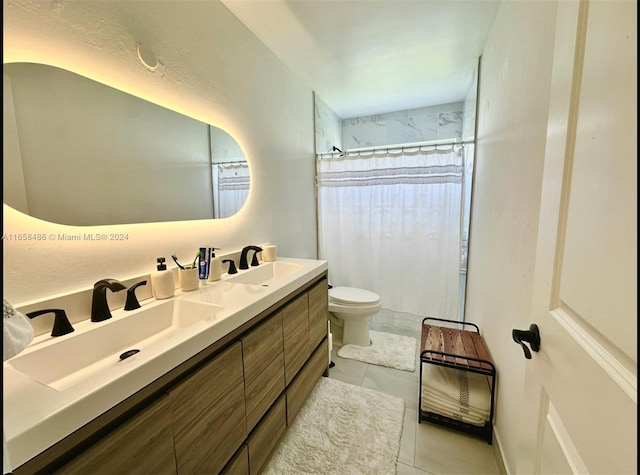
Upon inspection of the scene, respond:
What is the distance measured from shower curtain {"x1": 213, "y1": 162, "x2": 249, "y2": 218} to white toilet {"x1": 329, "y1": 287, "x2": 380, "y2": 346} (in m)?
1.12

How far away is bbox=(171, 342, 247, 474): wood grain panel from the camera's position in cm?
94

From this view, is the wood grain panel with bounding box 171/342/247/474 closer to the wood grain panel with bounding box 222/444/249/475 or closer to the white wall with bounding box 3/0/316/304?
the wood grain panel with bounding box 222/444/249/475

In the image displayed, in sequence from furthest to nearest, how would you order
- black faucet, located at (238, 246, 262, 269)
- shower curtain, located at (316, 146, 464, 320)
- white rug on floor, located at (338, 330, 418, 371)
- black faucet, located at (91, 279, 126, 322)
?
shower curtain, located at (316, 146, 464, 320), white rug on floor, located at (338, 330, 418, 371), black faucet, located at (238, 246, 262, 269), black faucet, located at (91, 279, 126, 322)

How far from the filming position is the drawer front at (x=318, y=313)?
1764 millimetres

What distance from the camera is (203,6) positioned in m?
1.56

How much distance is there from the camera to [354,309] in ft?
7.75

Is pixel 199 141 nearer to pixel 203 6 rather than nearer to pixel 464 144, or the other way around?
pixel 203 6

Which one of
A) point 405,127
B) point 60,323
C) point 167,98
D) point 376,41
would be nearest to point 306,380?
point 60,323

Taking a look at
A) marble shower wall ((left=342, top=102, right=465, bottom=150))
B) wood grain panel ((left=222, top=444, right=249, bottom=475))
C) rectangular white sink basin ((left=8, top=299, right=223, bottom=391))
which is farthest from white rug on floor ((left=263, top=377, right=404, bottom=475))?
marble shower wall ((left=342, top=102, right=465, bottom=150))

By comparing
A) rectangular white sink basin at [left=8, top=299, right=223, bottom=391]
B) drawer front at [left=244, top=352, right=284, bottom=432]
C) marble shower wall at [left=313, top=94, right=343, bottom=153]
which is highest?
marble shower wall at [left=313, top=94, right=343, bottom=153]

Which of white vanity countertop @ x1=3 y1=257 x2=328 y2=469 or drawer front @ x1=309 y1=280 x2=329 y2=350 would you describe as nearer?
white vanity countertop @ x1=3 y1=257 x2=328 y2=469

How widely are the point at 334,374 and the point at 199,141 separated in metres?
1.75

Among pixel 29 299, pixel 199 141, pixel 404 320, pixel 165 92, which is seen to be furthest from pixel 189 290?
pixel 404 320

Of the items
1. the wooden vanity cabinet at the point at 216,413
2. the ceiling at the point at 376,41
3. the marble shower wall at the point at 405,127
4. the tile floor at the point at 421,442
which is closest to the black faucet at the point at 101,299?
the wooden vanity cabinet at the point at 216,413
